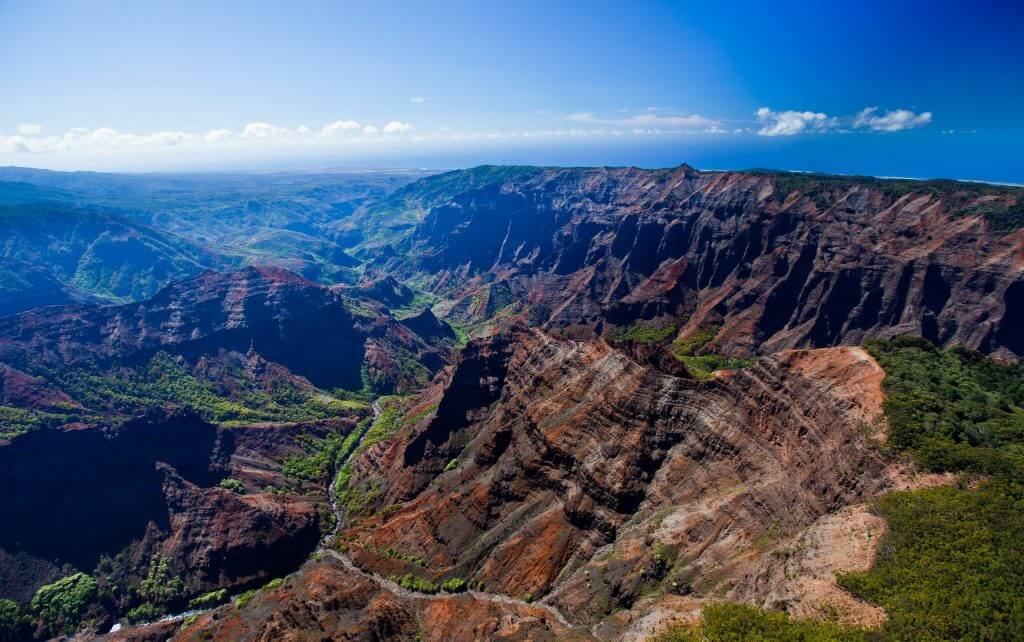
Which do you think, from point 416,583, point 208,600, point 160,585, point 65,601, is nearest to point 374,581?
point 416,583

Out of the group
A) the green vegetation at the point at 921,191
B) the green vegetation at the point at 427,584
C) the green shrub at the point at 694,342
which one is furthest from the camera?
the green shrub at the point at 694,342

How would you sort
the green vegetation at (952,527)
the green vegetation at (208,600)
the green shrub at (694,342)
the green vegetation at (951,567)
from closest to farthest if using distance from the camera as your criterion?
the green vegetation at (951,567) → the green vegetation at (952,527) → the green vegetation at (208,600) → the green shrub at (694,342)

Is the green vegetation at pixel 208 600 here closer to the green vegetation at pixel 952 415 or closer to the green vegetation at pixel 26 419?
the green vegetation at pixel 26 419

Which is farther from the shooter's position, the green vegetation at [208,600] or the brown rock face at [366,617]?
the green vegetation at [208,600]

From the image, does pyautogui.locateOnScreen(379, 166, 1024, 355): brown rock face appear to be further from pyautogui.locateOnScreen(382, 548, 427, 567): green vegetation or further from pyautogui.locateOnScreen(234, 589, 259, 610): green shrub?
pyautogui.locateOnScreen(234, 589, 259, 610): green shrub

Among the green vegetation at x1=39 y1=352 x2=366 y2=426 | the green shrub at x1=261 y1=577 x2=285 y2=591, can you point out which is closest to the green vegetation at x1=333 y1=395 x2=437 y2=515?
the green vegetation at x1=39 y1=352 x2=366 y2=426

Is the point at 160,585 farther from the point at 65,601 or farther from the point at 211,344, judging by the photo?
the point at 211,344

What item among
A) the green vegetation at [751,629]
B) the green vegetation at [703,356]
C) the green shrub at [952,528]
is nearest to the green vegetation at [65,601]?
the green vegetation at [751,629]
